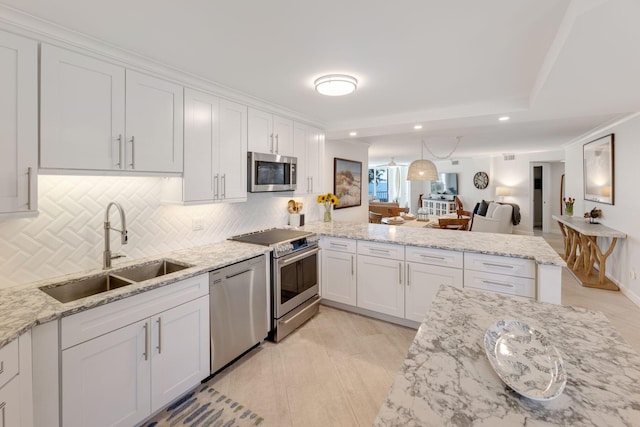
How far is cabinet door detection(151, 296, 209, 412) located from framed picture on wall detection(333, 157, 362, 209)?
121 inches

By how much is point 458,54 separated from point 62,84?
7.99ft

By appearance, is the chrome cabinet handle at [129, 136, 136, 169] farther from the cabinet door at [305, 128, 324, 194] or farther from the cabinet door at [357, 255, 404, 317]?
the cabinet door at [357, 255, 404, 317]

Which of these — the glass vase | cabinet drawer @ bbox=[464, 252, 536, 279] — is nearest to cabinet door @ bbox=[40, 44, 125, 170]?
the glass vase

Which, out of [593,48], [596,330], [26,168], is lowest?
[596,330]

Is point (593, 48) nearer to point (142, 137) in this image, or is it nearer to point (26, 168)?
point (142, 137)

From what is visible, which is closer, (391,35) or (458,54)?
(391,35)

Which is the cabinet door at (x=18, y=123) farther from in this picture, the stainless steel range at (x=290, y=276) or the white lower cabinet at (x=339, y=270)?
the white lower cabinet at (x=339, y=270)

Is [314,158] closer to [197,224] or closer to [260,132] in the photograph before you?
[260,132]

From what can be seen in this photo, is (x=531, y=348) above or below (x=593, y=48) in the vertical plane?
below

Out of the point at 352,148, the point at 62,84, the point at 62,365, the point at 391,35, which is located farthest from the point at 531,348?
the point at 352,148

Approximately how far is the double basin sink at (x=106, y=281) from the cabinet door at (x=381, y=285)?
72.7 inches

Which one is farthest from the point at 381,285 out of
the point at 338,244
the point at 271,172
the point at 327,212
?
the point at 271,172

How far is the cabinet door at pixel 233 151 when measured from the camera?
2.65m

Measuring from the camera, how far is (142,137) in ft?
6.69
